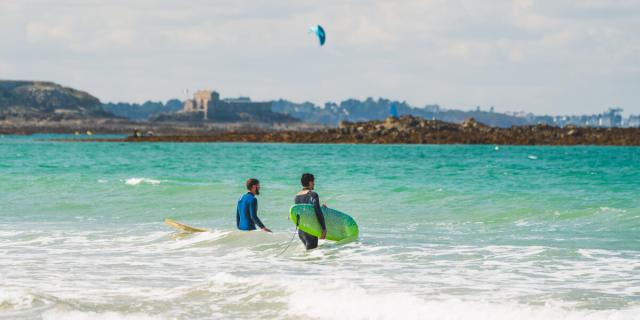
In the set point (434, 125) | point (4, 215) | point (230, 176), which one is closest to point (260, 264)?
point (4, 215)

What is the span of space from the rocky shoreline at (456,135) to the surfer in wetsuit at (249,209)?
105 meters

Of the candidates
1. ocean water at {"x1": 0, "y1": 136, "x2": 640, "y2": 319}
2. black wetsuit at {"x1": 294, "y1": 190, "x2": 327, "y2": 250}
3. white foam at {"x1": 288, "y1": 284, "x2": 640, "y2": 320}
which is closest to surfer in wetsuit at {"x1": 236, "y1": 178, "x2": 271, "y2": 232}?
ocean water at {"x1": 0, "y1": 136, "x2": 640, "y2": 319}

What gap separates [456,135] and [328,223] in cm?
10979

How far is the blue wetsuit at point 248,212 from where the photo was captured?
617 inches

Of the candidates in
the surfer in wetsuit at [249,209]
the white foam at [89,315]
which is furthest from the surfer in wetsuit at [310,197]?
the white foam at [89,315]

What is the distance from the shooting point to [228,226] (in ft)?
68.7

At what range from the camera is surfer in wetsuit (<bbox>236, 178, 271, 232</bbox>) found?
50.7 feet

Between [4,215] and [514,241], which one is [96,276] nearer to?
[514,241]

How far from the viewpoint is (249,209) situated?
15.9 metres

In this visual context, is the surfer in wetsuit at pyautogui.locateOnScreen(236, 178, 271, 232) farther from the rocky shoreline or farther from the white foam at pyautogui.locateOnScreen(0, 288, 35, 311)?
the rocky shoreline

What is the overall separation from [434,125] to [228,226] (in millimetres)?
114447

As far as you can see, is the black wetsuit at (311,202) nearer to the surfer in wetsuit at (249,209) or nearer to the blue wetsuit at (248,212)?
the surfer in wetsuit at (249,209)

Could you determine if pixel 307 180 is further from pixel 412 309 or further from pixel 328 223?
pixel 412 309

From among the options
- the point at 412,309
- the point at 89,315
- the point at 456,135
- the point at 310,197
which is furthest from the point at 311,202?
the point at 456,135
